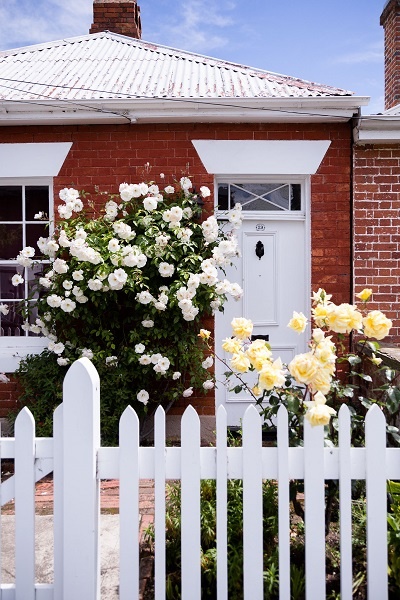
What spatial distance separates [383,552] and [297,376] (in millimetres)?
812

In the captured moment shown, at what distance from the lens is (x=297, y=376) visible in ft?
7.96

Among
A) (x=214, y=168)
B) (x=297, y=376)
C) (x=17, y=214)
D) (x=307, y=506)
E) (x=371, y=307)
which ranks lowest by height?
(x=307, y=506)

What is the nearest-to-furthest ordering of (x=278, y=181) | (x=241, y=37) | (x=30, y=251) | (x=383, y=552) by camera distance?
(x=383, y=552)
(x=30, y=251)
(x=278, y=181)
(x=241, y=37)

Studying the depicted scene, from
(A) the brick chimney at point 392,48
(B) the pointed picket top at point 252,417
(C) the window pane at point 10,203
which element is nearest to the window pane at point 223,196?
(C) the window pane at point 10,203

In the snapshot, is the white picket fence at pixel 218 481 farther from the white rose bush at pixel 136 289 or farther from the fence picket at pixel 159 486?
the white rose bush at pixel 136 289

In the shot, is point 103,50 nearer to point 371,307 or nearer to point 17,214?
point 17,214

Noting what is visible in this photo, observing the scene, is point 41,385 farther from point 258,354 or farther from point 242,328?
point 258,354

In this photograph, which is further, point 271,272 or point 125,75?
point 125,75

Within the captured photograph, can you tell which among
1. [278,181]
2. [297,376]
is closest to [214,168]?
[278,181]

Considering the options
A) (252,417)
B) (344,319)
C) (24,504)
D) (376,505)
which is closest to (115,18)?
(344,319)

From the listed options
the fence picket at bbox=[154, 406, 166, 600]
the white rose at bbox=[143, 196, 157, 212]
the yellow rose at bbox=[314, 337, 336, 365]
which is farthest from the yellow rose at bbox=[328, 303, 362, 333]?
the white rose at bbox=[143, 196, 157, 212]

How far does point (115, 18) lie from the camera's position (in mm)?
8570

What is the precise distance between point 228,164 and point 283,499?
4.05 meters

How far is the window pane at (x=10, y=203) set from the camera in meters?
5.97
